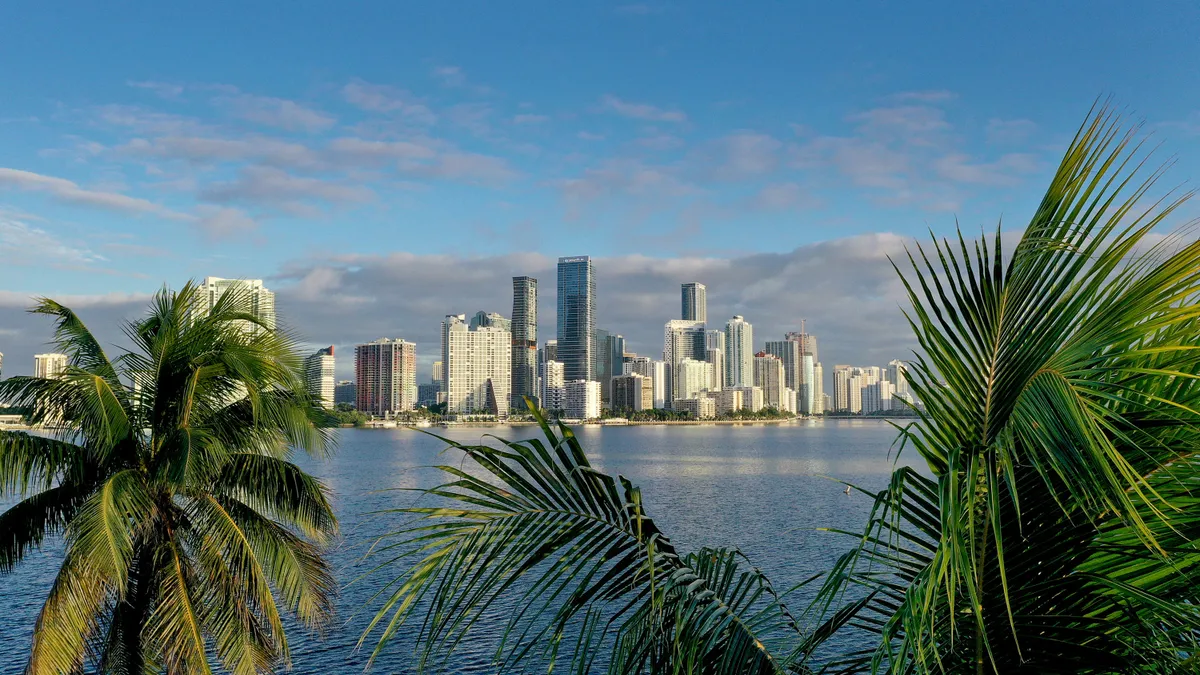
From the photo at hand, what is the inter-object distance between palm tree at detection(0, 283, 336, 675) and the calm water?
10.5 feet

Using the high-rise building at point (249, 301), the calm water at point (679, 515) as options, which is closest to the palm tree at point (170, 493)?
the high-rise building at point (249, 301)

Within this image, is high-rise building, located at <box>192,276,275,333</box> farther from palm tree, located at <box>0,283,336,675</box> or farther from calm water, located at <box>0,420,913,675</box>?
calm water, located at <box>0,420,913,675</box>

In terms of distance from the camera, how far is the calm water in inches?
848

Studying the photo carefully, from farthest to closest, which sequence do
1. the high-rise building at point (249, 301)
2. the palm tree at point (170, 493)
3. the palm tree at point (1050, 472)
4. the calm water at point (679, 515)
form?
the calm water at point (679, 515) < the high-rise building at point (249, 301) < the palm tree at point (170, 493) < the palm tree at point (1050, 472)

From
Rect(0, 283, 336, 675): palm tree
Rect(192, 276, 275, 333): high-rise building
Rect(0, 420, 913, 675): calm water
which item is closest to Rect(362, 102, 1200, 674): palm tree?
Rect(0, 420, 913, 675): calm water

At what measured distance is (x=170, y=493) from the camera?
9.59 meters

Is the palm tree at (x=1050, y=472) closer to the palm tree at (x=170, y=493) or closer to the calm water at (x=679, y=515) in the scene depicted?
the calm water at (x=679, y=515)

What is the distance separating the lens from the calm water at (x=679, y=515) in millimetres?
21547

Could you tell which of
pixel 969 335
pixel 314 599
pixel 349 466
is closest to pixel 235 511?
pixel 314 599

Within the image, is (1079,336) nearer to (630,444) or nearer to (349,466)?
(349,466)

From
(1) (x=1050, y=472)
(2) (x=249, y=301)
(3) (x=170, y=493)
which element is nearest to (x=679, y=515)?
(2) (x=249, y=301)

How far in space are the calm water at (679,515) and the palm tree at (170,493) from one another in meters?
3.21

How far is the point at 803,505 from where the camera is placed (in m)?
47.0

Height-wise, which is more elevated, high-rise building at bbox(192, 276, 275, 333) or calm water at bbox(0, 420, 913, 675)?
high-rise building at bbox(192, 276, 275, 333)
